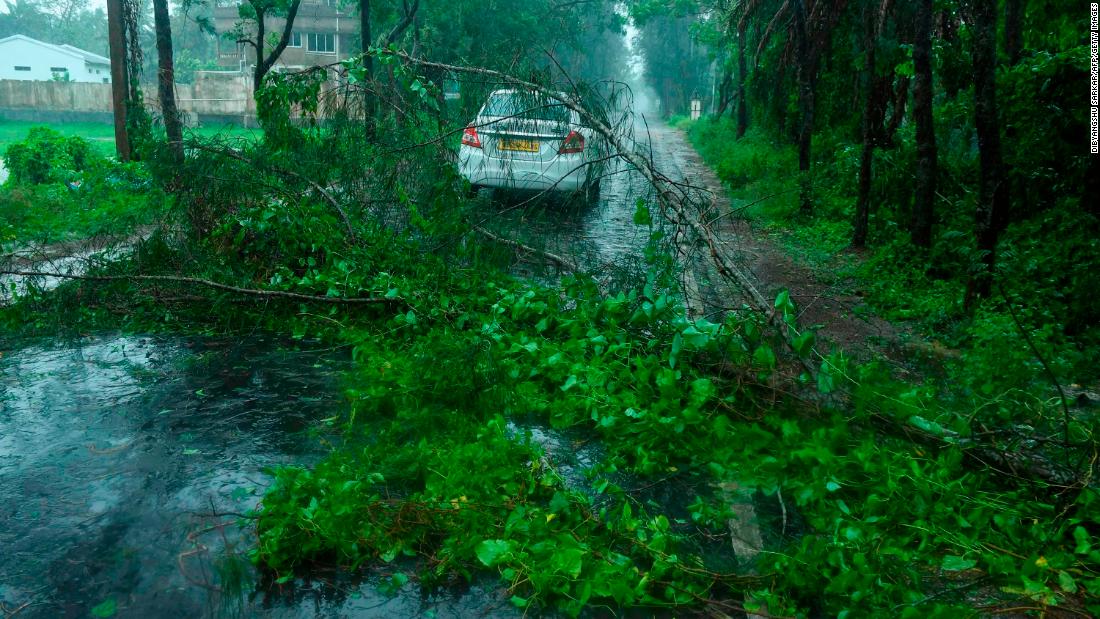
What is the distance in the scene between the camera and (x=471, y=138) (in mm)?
7637

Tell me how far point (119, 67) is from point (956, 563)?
640 inches

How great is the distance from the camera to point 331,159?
816 cm

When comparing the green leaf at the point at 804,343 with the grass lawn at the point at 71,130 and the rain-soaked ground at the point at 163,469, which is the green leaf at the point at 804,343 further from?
the grass lawn at the point at 71,130

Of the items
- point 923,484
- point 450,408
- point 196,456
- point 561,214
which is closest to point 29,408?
point 196,456

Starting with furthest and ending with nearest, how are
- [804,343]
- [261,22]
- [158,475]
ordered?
1. [261,22]
2. [804,343]
3. [158,475]

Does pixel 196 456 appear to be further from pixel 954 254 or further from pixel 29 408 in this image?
pixel 954 254

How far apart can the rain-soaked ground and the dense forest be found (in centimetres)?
2

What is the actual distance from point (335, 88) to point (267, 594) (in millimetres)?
5781

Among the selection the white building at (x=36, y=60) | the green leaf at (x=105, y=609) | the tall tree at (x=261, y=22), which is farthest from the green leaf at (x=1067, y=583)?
the white building at (x=36, y=60)

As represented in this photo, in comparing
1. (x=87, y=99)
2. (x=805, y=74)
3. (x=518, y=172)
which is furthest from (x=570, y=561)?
(x=87, y=99)

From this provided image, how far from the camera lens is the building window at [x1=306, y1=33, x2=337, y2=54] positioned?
184 feet

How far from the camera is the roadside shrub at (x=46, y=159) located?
50.6ft

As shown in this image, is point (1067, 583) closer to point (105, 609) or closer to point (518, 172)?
point (105, 609)

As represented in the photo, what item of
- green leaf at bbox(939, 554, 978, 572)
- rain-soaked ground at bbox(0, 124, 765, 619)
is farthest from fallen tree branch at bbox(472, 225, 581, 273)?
green leaf at bbox(939, 554, 978, 572)
